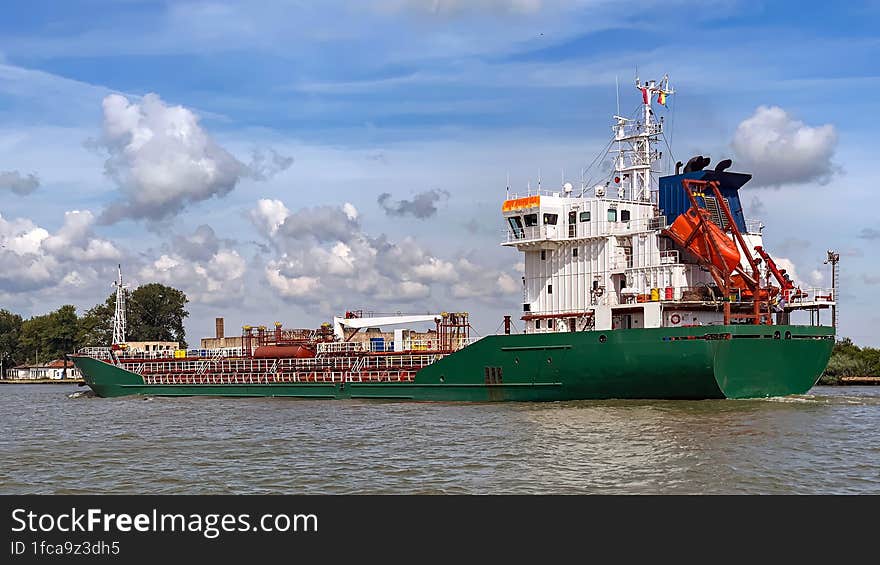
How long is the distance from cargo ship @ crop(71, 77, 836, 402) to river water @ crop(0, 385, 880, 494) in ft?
4.21

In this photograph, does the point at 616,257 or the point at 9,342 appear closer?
the point at 616,257

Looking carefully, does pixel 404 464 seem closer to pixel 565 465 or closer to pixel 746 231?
pixel 565 465

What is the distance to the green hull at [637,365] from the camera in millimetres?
34688

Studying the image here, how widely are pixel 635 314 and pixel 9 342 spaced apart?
124591 millimetres

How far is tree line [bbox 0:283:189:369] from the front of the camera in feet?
398

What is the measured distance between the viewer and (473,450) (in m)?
26.5

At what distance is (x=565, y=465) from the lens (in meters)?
23.7

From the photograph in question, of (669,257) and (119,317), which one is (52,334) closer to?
(119,317)

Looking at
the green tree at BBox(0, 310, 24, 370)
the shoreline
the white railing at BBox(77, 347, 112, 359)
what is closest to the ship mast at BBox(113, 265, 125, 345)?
the white railing at BBox(77, 347, 112, 359)

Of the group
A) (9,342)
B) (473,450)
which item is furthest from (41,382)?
(473,450)

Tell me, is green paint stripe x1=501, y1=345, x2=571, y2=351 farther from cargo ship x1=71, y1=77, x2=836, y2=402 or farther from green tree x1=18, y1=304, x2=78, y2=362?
green tree x1=18, y1=304, x2=78, y2=362
